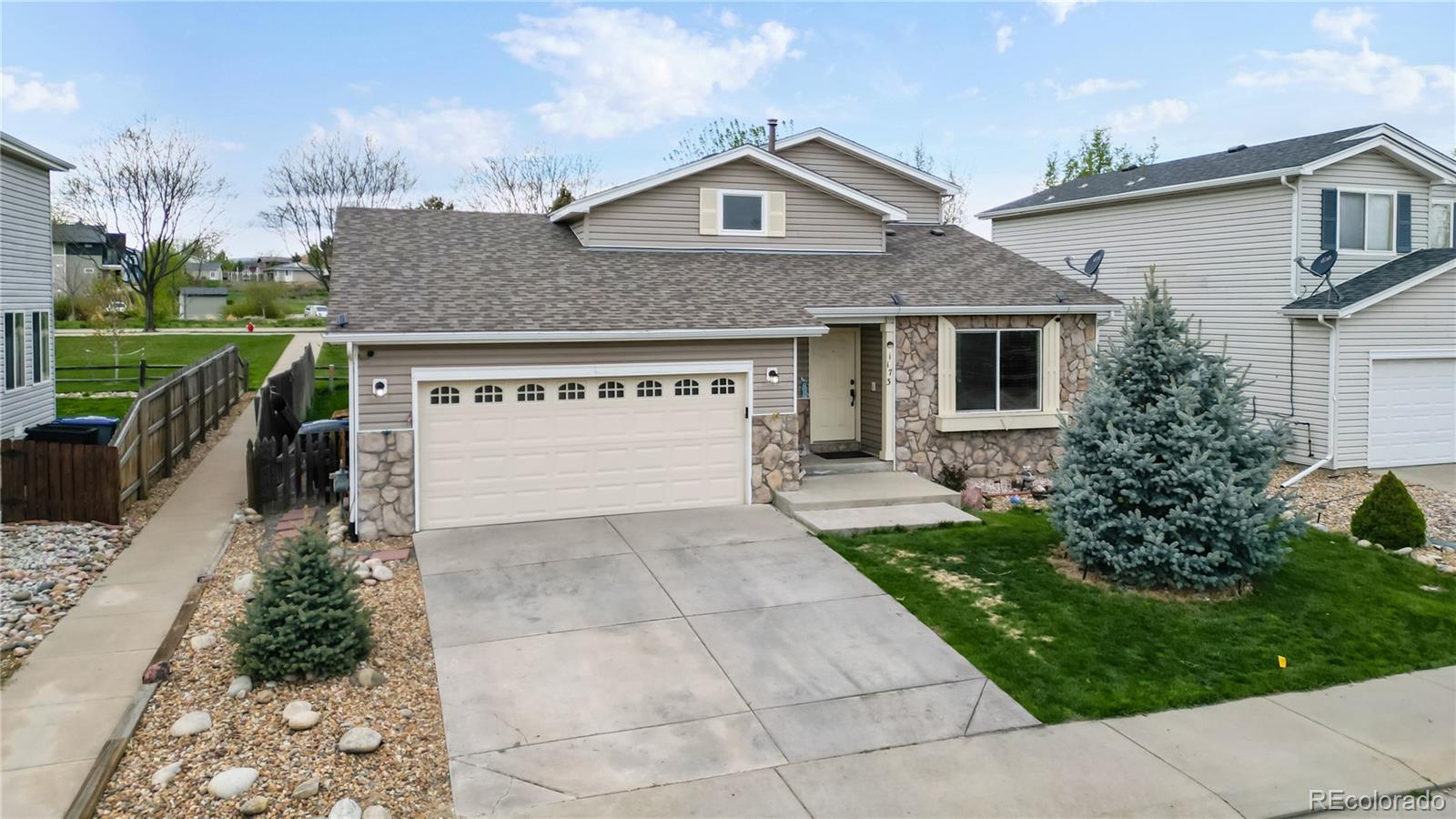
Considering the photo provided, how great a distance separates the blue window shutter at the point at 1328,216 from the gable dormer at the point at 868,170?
6401 mm

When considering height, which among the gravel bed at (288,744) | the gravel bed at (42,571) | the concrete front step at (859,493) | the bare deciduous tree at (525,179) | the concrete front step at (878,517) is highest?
the bare deciduous tree at (525,179)

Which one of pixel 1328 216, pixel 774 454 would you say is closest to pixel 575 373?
pixel 774 454

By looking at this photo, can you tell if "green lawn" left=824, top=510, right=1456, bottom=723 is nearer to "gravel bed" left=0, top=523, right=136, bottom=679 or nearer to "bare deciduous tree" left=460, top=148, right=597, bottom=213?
"gravel bed" left=0, top=523, right=136, bottom=679

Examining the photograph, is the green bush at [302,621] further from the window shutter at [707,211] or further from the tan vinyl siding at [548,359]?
the window shutter at [707,211]

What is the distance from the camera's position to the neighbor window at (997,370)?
15000 mm

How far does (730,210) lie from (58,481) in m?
10.1

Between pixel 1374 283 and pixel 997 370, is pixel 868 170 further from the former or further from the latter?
pixel 1374 283

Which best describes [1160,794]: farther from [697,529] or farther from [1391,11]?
[1391,11]

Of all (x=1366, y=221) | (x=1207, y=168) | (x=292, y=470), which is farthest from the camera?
(x=1207, y=168)

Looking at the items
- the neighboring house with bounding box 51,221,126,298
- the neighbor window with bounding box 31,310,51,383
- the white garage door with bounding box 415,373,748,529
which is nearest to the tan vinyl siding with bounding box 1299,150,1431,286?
the white garage door with bounding box 415,373,748,529

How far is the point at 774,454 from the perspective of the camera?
13156 mm

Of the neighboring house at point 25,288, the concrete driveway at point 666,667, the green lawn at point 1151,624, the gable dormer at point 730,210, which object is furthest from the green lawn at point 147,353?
the green lawn at point 1151,624

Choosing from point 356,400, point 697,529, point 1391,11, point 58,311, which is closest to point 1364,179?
point 1391,11

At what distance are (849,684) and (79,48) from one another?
17492 mm
